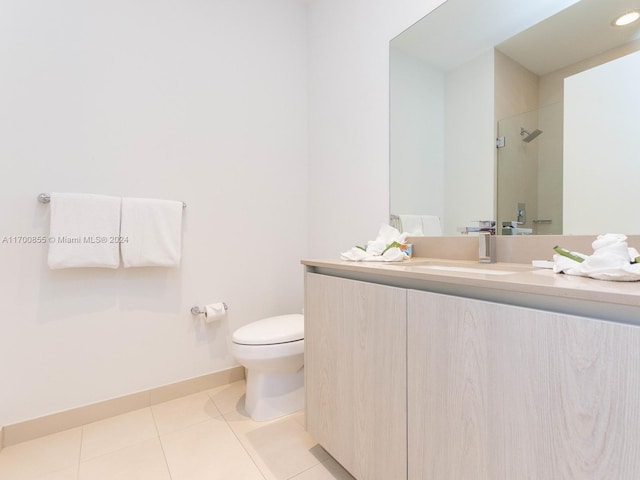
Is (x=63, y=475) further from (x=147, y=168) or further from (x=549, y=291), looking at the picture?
(x=549, y=291)

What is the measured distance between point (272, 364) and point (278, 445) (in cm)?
32

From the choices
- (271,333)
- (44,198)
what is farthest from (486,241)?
(44,198)

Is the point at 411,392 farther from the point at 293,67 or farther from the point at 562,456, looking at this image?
the point at 293,67

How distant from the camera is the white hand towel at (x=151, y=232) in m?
1.45

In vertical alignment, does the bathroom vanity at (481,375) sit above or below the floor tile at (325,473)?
above

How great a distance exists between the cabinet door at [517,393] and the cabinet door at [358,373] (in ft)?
0.16

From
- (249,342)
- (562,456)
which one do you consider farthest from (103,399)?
(562,456)

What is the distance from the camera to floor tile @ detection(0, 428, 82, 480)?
3.69 ft

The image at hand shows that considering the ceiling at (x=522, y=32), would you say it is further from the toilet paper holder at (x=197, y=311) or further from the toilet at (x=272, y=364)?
the toilet paper holder at (x=197, y=311)

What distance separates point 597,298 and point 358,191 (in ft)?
4.25

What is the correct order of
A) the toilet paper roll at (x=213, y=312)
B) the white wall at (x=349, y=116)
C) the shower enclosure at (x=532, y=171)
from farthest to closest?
the toilet paper roll at (x=213, y=312) < the white wall at (x=349, y=116) < the shower enclosure at (x=532, y=171)

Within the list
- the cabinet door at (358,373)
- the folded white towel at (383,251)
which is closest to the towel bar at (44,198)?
the cabinet door at (358,373)

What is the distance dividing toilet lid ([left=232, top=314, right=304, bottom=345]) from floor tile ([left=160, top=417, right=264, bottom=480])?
41 centimetres

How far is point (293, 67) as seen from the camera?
2051mm
